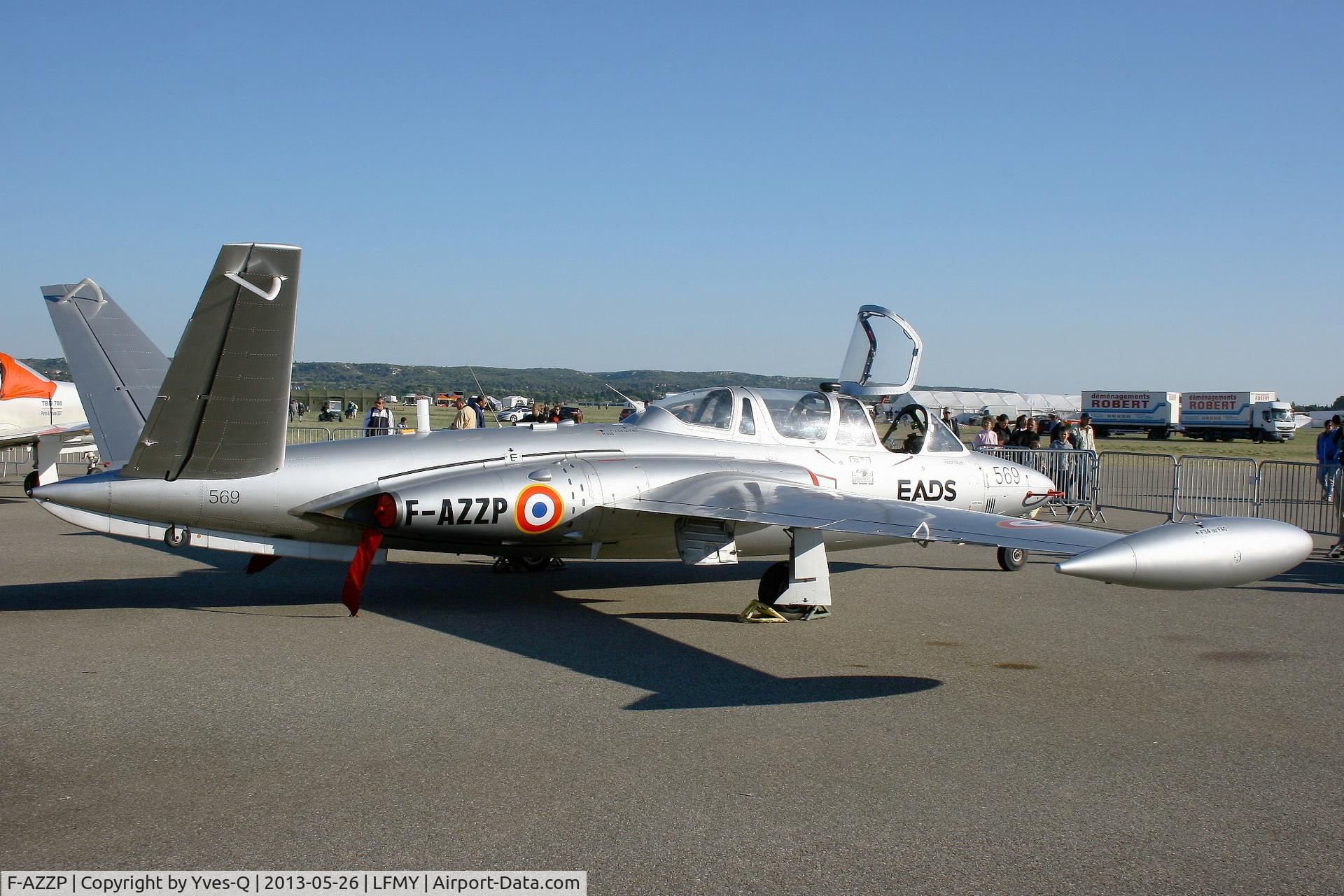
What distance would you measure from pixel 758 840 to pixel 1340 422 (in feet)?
52.7

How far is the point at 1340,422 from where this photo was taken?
16.6m

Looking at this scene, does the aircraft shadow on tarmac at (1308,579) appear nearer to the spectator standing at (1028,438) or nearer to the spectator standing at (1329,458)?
the spectator standing at (1329,458)

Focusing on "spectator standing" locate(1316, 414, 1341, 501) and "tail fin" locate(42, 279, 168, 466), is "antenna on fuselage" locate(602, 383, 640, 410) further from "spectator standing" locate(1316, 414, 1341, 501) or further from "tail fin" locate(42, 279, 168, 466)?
"spectator standing" locate(1316, 414, 1341, 501)

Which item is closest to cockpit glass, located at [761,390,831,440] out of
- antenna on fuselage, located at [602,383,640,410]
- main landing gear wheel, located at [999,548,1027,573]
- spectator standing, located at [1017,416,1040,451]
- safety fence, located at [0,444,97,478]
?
antenna on fuselage, located at [602,383,640,410]

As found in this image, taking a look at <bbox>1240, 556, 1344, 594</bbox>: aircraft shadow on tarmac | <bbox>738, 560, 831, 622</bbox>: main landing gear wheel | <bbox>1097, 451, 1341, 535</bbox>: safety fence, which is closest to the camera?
<bbox>738, 560, 831, 622</bbox>: main landing gear wheel

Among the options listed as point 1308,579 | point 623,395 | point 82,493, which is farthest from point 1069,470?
point 82,493

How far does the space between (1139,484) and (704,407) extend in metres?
15.1

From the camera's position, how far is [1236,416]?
65250 mm

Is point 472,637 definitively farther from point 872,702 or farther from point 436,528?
point 872,702

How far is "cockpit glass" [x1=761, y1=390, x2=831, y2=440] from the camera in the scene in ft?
35.8

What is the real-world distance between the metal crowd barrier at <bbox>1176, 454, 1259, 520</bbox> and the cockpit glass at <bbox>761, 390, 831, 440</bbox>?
9876 mm

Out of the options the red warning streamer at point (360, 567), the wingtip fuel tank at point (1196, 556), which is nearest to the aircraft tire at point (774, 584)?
the red warning streamer at point (360, 567)

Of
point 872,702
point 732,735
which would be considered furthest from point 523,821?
point 872,702

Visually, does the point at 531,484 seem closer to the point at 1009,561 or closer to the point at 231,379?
the point at 231,379
